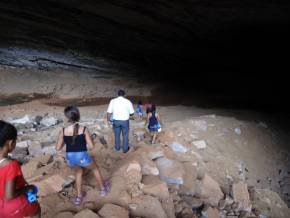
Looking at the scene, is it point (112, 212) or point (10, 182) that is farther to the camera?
point (112, 212)

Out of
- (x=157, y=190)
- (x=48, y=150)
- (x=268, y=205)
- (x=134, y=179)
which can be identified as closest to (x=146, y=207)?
(x=157, y=190)

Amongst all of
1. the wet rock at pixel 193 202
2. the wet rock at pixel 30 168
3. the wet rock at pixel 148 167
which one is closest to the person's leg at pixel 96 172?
the wet rock at pixel 148 167

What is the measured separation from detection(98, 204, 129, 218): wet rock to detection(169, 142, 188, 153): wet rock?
251 centimetres

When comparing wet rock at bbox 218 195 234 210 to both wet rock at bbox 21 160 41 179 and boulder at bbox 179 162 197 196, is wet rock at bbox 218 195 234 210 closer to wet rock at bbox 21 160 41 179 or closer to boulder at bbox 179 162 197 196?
boulder at bbox 179 162 197 196

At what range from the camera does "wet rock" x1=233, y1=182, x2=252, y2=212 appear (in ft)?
16.1

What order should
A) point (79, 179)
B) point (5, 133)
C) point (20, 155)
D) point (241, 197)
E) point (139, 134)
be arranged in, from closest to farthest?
point (5, 133)
point (79, 179)
point (241, 197)
point (20, 155)
point (139, 134)

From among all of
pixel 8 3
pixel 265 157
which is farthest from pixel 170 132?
pixel 8 3

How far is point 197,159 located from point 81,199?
269cm

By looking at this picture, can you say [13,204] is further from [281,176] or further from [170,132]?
[281,176]

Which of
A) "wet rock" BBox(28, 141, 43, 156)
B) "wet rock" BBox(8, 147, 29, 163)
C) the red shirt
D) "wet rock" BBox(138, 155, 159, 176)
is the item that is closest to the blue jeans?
"wet rock" BBox(138, 155, 159, 176)

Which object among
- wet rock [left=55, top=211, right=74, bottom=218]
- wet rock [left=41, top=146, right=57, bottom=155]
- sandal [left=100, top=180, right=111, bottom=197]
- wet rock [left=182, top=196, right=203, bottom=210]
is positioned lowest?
wet rock [left=182, top=196, right=203, bottom=210]

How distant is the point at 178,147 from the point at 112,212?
2740 mm

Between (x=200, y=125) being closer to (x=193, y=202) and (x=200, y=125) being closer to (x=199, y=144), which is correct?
(x=199, y=144)

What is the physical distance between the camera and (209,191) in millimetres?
4988
